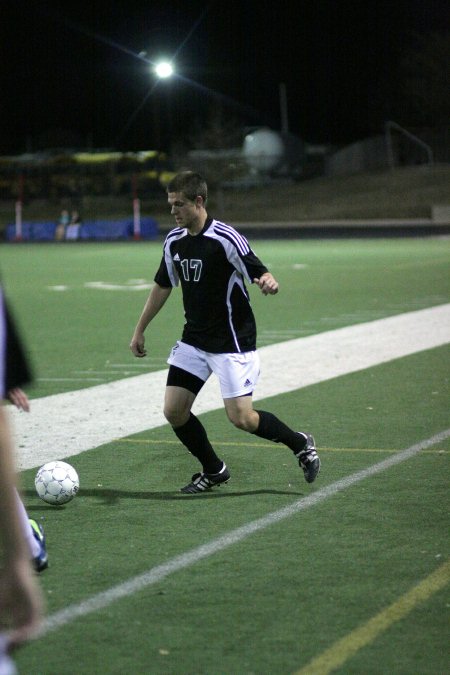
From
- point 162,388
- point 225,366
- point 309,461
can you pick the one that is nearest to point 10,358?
point 225,366

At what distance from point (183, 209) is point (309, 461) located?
165 centimetres

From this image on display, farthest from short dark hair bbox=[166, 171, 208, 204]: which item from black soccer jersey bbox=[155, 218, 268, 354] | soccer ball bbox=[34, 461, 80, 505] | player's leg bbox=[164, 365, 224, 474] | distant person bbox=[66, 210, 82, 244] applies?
distant person bbox=[66, 210, 82, 244]

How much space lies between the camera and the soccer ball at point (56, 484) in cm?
656

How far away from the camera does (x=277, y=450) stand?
26.8 ft

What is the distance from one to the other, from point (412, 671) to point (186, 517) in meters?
2.38

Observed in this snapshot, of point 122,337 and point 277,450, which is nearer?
point 277,450

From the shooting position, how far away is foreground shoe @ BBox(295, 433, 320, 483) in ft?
22.6

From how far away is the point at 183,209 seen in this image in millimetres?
6684

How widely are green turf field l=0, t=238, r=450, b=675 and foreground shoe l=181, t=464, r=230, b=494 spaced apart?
0.27 feet

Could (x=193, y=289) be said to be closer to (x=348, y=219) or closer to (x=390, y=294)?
(x=390, y=294)

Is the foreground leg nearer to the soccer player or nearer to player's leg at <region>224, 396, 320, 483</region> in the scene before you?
the soccer player

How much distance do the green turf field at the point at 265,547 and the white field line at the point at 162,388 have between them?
0.20 meters

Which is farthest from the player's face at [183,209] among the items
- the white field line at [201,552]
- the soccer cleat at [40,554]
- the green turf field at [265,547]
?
the soccer cleat at [40,554]

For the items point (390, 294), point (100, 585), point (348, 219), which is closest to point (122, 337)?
point (390, 294)
